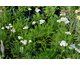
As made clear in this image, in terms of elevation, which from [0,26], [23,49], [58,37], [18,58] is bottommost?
[18,58]

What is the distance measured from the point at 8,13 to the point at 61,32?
50.7 inches

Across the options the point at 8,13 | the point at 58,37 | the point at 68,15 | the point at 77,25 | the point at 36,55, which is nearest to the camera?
the point at 36,55

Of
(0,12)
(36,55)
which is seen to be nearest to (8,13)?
(0,12)

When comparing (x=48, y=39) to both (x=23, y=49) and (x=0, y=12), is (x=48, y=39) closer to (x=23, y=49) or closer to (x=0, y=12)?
(x=23, y=49)

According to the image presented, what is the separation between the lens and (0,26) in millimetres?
2230

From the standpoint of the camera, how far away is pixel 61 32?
7.13ft

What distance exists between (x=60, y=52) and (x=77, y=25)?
0.67 meters

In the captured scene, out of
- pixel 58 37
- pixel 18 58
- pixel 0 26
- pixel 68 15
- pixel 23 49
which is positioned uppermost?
pixel 68 15

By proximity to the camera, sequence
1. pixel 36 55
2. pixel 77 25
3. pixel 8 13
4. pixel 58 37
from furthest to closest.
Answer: pixel 8 13 < pixel 77 25 < pixel 58 37 < pixel 36 55

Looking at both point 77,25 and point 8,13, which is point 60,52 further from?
point 8,13

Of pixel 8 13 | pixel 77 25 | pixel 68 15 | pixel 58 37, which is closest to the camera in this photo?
pixel 58 37

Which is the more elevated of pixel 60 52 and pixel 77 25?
pixel 77 25

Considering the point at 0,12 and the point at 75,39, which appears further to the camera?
the point at 0,12

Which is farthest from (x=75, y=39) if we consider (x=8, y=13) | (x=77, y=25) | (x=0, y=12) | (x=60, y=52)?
(x=0, y=12)
